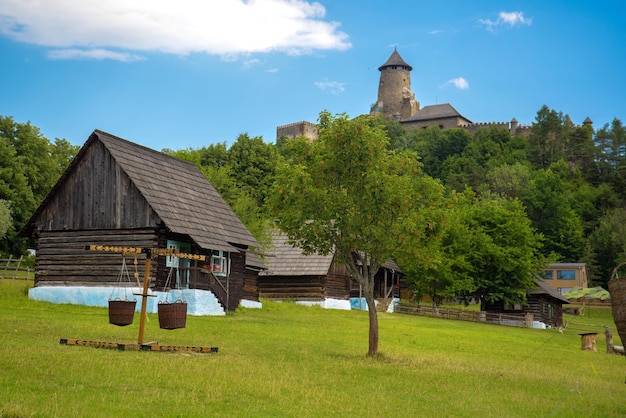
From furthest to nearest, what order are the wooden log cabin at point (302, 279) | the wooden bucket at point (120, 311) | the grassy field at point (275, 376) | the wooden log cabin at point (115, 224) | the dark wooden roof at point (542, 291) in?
the dark wooden roof at point (542, 291) < the wooden log cabin at point (302, 279) < the wooden log cabin at point (115, 224) < the wooden bucket at point (120, 311) < the grassy field at point (275, 376)

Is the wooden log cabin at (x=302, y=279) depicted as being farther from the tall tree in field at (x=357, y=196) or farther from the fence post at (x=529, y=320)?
the tall tree in field at (x=357, y=196)

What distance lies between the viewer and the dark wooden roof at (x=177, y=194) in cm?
3397

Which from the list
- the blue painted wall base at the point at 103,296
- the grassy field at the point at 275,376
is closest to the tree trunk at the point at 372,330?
the grassy field at the point at 275,376

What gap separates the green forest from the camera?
55.0 metres

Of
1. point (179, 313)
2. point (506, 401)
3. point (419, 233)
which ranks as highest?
point (419, 233)

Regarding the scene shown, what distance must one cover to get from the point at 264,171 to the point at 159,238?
147 feet

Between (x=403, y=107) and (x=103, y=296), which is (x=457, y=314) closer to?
(x=103, y=296)

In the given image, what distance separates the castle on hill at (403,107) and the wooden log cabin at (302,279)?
95.1 metres

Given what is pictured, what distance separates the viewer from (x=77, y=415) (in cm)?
1081

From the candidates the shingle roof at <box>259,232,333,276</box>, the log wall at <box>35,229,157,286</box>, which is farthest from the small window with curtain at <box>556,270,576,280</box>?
the log wall at <box>35,229,157,286</box>

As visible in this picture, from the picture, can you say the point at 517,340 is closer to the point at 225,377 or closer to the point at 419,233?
the point at 419,233

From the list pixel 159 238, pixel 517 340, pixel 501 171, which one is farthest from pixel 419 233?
pixel 501 171

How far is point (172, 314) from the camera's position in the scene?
66.5ft

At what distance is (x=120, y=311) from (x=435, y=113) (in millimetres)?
137550
